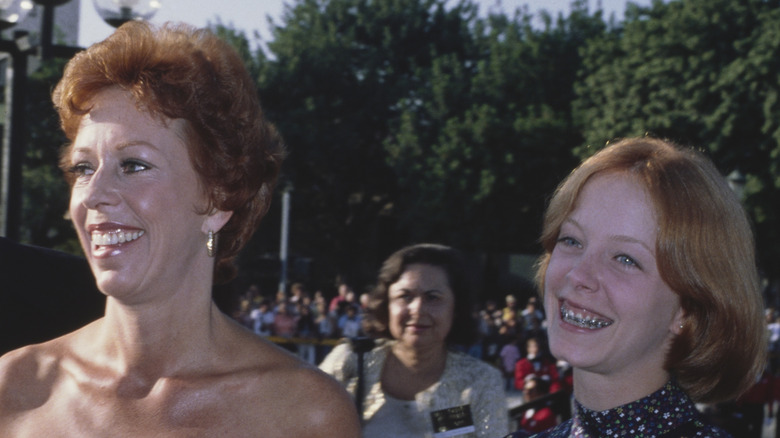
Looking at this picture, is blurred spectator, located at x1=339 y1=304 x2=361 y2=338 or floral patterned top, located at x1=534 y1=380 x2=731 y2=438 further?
blurred spectator, located at x1=339 y1=304 x2=361 y2=338

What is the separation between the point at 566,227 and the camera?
7.29ft

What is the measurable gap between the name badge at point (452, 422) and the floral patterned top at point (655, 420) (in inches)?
79.5

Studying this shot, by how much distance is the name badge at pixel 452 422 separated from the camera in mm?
4098

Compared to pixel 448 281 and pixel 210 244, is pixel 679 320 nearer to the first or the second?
pixel 210 244

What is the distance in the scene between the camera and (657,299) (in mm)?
2070

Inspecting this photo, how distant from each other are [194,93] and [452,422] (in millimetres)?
2347

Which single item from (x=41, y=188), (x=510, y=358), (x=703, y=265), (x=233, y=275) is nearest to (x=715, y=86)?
(x=510, y=358)

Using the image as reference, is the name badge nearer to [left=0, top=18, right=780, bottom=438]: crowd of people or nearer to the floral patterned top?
[left=0, top=18, right=780, bottom=438]: crowd of people

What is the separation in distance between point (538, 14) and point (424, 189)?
729cm

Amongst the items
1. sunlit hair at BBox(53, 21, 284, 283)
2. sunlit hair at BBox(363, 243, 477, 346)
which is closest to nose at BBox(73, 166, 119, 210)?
sunlit hair at BBox(53, 21, 284, 283)

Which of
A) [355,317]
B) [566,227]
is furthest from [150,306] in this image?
[355,317]

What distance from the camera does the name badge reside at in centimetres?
410

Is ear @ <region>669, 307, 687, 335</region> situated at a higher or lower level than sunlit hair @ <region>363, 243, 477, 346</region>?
higher

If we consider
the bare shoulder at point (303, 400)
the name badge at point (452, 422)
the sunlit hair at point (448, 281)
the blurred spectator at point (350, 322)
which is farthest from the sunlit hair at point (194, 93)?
the blurred spectator at point (350, 322)
